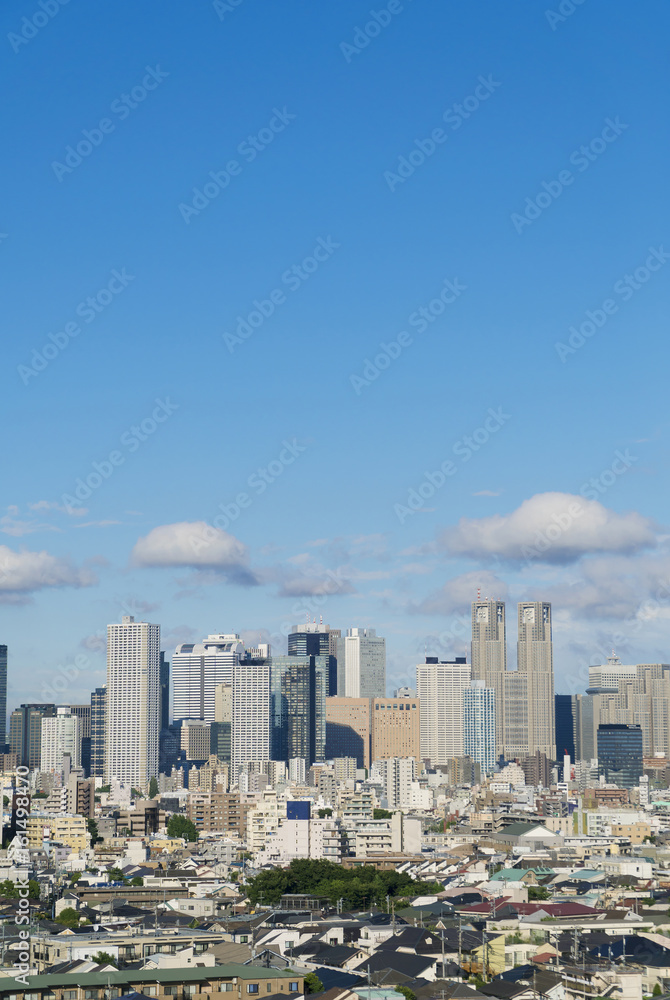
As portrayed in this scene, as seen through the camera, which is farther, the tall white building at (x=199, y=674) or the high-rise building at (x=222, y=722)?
the tall white building at (x=199, y=674)

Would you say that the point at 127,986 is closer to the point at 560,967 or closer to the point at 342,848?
the point at 560,967

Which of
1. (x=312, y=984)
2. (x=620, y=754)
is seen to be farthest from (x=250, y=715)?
(x=312, y=984)

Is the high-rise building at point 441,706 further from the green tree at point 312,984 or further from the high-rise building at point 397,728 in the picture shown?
the green tree at point 312,984

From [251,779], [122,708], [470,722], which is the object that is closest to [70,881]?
[251,779]

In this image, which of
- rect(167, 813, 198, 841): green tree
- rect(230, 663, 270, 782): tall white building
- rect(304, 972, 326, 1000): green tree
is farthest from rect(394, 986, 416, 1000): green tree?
rect(230, 663, 270, 782): tall white building

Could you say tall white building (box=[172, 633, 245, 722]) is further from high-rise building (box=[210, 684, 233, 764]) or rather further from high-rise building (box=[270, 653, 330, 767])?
high-rise building (box=[270, 653, 330, 767])

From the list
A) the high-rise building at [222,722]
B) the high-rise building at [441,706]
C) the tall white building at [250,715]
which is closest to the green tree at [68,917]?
the high-rise building at [222,722]

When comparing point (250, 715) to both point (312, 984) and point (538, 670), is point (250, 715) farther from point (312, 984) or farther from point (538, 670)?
point (312, 984)
